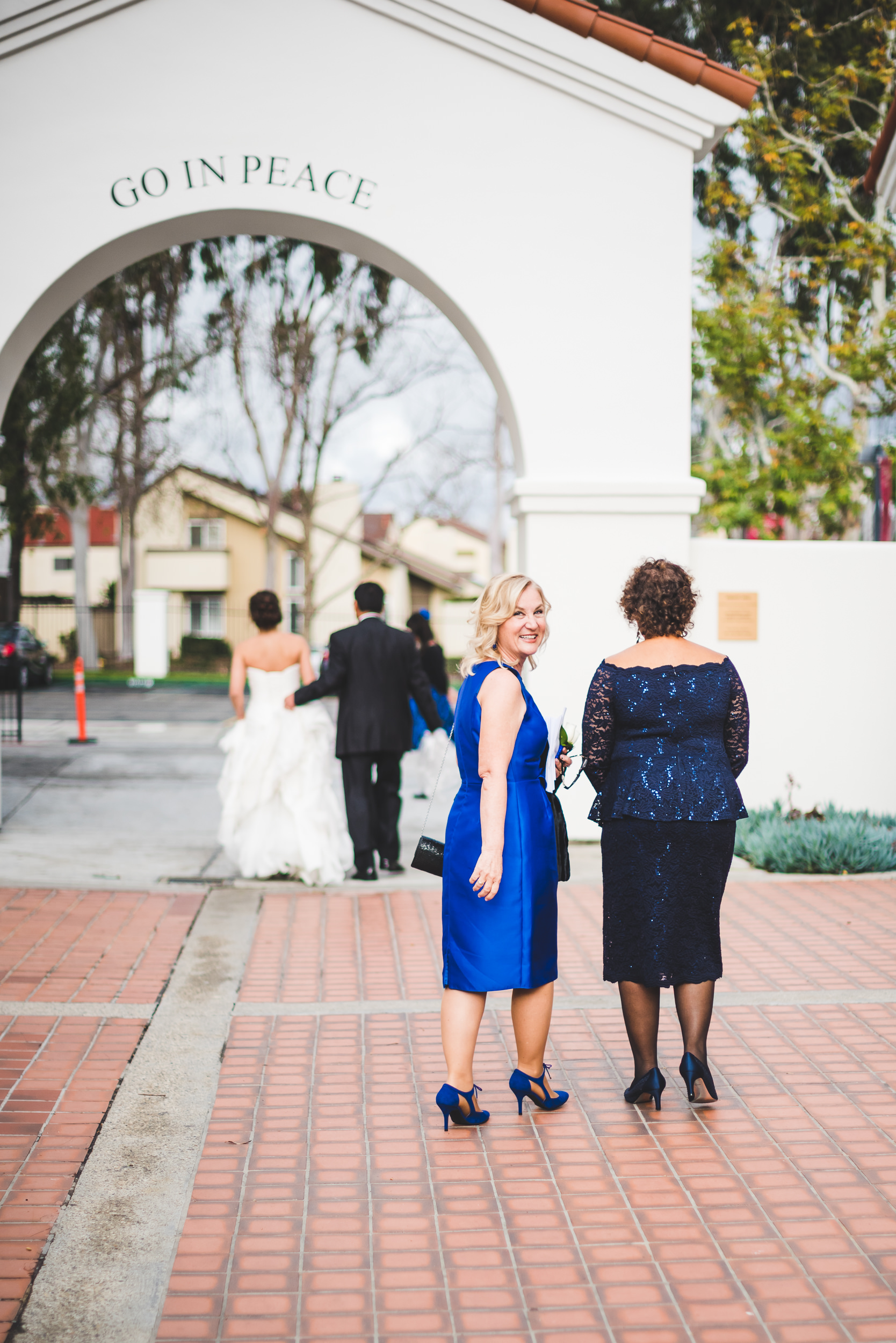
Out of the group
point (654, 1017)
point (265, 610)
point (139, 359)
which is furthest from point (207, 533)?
point (654, 1017)

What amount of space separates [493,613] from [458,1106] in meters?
1.64

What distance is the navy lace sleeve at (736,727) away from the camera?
4.07 m

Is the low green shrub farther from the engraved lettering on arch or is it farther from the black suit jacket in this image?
the black suit jacket

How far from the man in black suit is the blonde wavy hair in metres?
3.58

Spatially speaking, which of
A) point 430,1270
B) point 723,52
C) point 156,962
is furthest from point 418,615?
point 723,52

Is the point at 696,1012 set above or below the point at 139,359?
below

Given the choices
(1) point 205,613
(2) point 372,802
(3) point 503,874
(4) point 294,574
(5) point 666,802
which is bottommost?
(2) point 372,802

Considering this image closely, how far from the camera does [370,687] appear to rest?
7562mm

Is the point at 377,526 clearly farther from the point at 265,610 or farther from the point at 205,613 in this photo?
the point at 265,610

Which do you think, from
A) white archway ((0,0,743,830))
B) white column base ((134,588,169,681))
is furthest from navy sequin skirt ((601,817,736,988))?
white column base ((134,588,169,681))

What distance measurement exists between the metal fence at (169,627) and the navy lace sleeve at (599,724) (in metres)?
32.6

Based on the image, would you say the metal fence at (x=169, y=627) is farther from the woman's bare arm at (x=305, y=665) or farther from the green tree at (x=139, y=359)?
the woman's bare arm at (x=305, y=665)

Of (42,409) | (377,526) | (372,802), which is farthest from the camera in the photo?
(377,526)

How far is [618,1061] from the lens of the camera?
460 centimetres
